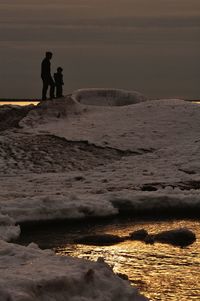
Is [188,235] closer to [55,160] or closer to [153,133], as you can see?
[55,160]

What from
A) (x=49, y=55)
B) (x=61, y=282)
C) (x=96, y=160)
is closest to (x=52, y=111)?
(x=49, y=55)

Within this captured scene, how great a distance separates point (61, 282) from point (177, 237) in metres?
4.73

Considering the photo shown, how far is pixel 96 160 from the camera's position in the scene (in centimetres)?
2002

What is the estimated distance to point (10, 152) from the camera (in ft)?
66.9

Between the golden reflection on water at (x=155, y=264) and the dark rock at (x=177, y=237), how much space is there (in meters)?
0.19

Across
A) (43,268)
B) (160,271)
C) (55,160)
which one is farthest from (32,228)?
(55,160)

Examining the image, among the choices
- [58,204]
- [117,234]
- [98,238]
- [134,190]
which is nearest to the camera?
[98,238]

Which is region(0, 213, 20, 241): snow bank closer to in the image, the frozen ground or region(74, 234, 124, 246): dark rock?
the frozen ground

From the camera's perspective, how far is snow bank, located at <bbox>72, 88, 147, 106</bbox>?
2898 centimetres

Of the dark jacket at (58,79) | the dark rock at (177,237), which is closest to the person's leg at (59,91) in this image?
the dark jacket at (58,79)

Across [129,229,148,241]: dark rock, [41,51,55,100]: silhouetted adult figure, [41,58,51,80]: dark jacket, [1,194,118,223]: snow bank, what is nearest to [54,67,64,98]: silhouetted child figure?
[41,51,55,100]: silhouetted adult figure

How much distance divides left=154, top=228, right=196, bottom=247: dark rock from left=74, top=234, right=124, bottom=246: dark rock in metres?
0.68

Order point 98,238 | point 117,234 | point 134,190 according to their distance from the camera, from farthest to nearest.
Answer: point 134,190 → point 117,234 → point 98,238

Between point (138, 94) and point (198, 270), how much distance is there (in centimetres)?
2164
